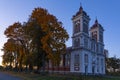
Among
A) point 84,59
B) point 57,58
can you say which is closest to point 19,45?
point 57,58

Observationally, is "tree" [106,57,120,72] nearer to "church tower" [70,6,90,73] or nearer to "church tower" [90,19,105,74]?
"church tower" [90,19,105,74]

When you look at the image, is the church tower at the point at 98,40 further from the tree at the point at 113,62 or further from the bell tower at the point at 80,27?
the tree at the point at 113,62

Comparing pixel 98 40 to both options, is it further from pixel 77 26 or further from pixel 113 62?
pixel 113 62

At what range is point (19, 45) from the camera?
62.7m

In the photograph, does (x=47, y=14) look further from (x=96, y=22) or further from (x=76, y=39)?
(x=96, y=22)

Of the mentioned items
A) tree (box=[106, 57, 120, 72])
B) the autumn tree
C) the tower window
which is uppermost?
the tower window

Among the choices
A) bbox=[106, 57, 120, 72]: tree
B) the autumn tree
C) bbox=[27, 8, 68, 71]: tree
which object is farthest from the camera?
bbox=[106, 57, 120, 72]: tree

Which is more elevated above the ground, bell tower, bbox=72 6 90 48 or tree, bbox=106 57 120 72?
bell tower, bbox=72 6 90 48

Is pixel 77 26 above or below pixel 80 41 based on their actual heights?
above

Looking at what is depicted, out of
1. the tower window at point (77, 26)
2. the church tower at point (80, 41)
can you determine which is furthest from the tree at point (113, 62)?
the tower window at point (77, 26)

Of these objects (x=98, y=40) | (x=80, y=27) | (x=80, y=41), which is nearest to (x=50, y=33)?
(x=80, y=41)

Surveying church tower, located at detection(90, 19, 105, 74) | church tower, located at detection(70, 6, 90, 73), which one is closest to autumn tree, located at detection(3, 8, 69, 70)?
church tower, located at detection(70, 6, 90, 73)

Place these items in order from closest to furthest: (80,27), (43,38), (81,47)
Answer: (43,38), (81,47), (80,27)

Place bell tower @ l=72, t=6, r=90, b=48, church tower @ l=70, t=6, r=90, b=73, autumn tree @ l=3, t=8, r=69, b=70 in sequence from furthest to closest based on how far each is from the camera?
bell tower @ l=72, t=6, r=90, b=48 → church tower @ l=70, t=6, r=90, b=73 → autumn tree @ l=3, t=8, r=69, b=70
